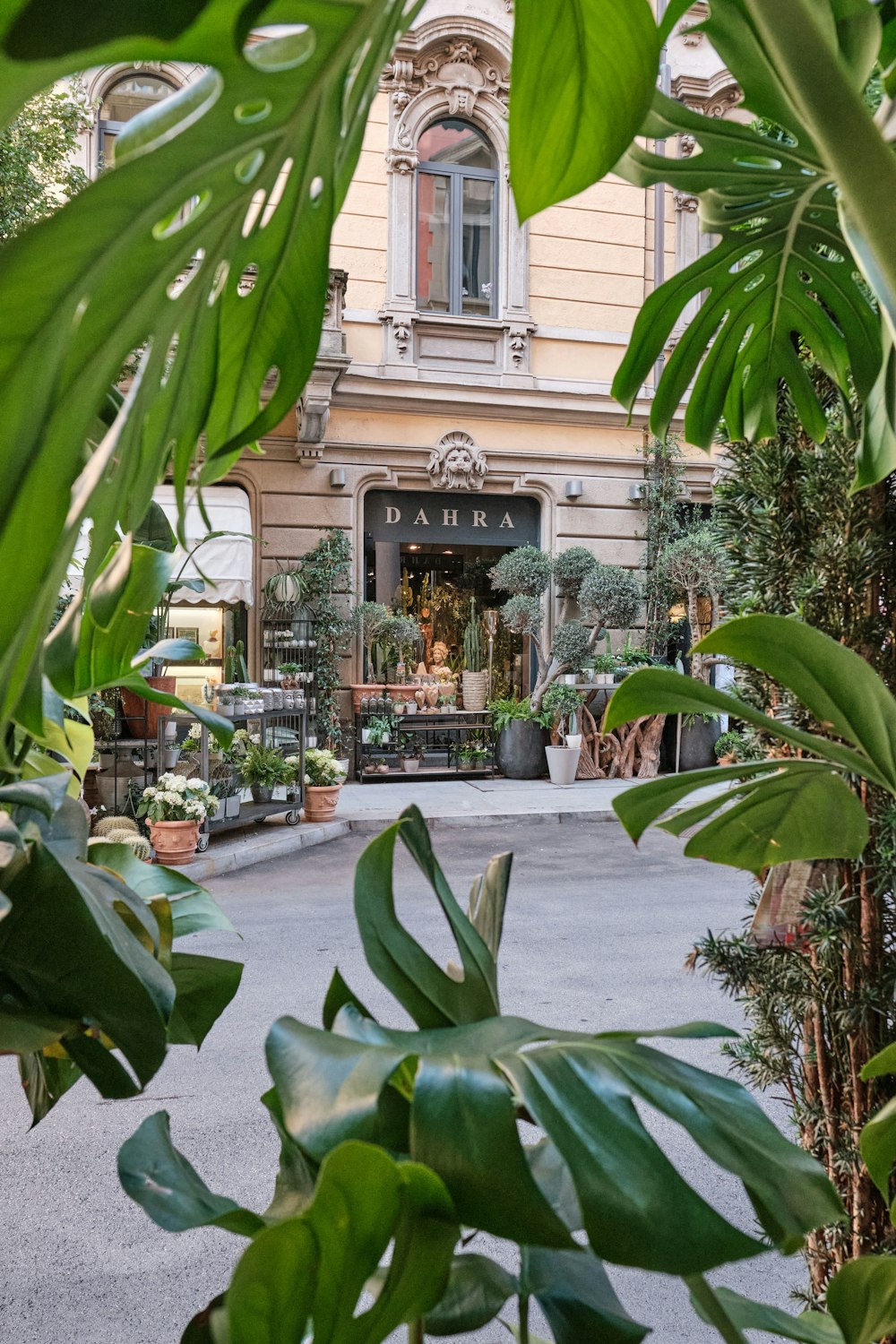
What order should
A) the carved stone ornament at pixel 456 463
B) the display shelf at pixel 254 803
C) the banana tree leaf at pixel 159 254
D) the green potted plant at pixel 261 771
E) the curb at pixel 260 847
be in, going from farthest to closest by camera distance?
1. the carved stone ornament at pixel 456 463
2. the green potted plant at pixel 261 771
3. the display shelf at pixel 254 803
4. the curb at pixel 260 847
5. the banana tree leaf at pixel 159 254

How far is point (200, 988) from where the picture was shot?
0.64 metres

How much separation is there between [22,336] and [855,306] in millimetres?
1012

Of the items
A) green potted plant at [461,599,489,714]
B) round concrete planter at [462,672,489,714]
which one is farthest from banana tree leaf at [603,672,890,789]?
round concrete planter at [462,672,489,714]

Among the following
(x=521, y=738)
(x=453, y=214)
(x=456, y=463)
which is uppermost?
(x=453, y=214)

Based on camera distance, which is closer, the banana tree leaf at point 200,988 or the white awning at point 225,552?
the banana tree leaf at point 200,988

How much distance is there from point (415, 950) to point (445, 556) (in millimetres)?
11684

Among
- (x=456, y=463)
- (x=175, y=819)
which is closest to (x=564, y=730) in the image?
(x=456, y=463)

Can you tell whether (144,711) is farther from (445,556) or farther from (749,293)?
(749,293)

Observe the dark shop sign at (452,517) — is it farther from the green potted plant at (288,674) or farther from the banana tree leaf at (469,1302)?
the banana tree leaf at (469,1302)

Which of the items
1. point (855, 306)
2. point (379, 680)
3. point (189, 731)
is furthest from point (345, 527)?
point (855, 306)

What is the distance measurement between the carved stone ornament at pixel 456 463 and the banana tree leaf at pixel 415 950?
1065 centimetres

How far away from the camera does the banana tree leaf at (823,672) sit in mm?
636

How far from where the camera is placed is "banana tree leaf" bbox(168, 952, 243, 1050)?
2.05 feet

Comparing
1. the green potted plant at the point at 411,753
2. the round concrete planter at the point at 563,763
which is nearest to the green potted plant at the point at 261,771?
the green potted plant at the point at 411,753
